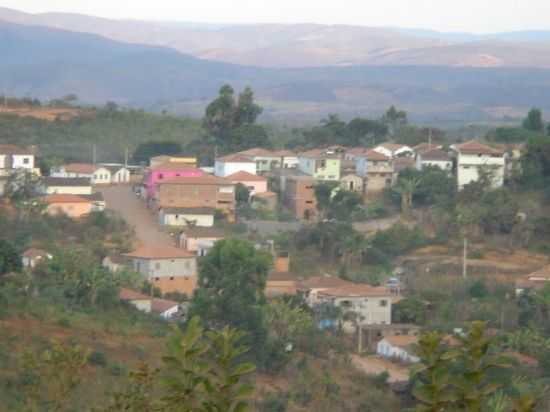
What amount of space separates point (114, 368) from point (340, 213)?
45.1 ft

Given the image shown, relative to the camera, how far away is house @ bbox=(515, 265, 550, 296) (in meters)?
24.7

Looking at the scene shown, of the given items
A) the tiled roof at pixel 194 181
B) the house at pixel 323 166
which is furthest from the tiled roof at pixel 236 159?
the tiled roof at pixel 194 181

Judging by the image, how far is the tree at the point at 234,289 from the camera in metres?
20.0

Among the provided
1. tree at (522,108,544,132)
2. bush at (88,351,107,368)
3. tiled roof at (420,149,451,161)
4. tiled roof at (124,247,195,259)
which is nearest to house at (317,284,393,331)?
tiled roof at (124,247,195,259)

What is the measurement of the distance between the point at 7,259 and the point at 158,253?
4924 millimetres

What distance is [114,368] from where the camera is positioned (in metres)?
17.2

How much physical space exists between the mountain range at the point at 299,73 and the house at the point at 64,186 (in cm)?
4642

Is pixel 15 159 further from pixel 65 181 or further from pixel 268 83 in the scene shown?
pixel 268 83

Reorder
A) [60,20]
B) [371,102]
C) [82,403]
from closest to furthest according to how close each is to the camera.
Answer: [82,403] < [371,102] < [60,20]

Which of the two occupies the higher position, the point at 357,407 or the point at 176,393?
the point at 176,393

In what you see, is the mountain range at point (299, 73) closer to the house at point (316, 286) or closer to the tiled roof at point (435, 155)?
the tiled roof at point (435, 155)

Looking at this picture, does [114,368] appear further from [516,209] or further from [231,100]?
[231,100]

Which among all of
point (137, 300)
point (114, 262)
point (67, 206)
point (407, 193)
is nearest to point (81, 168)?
point (67, 206)

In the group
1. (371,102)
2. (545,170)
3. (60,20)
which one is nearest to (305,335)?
(545,170)
